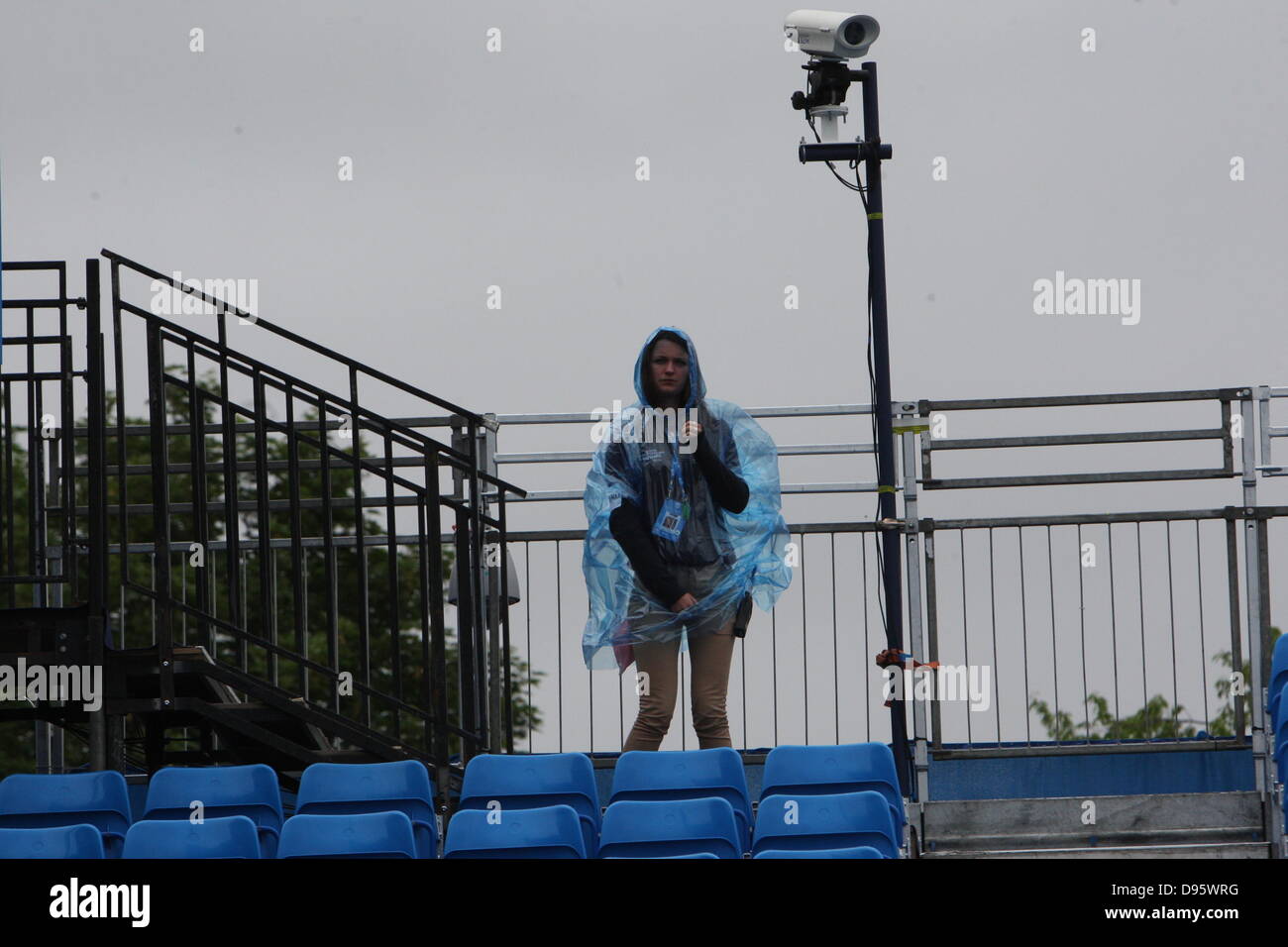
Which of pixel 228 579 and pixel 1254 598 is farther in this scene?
pixel 1254 598

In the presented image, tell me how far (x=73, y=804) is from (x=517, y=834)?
185 cm

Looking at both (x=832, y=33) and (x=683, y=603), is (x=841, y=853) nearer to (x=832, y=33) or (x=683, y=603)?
(x=683, y=603)

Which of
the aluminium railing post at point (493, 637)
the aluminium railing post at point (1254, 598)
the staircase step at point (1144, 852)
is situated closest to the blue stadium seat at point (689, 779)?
the staircase step at point (1144, 852)

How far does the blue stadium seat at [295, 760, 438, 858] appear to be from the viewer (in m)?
7.02

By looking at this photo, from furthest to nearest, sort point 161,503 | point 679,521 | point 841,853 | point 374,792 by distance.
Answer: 1. point 679,521
2. point 161,503
3. point 374,792
4. point 841,853

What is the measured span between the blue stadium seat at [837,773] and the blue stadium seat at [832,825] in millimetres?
456

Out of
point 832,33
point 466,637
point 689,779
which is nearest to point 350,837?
point 689,779

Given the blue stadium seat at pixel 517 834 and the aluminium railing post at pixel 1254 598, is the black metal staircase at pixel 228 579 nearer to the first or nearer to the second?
the blue stadium seat at pixel 517 834

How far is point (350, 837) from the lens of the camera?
6.42 metres

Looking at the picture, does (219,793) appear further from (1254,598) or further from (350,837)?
(1254,598)

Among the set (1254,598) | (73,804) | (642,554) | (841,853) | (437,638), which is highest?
(642,554)

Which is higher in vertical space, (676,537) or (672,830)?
(676,537)

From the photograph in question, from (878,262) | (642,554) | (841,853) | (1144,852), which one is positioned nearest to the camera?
(841,853)

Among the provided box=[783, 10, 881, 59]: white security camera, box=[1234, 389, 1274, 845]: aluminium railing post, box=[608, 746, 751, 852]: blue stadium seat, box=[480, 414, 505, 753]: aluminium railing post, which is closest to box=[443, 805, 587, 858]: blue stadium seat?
box=[608, 746, 751, 852]: blue stadium seat
